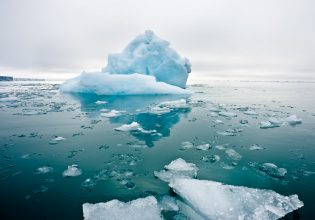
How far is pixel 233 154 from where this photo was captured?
5023 millimetres

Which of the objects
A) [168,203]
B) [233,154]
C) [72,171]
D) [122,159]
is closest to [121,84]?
[122,159]

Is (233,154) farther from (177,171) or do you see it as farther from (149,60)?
(149,60)

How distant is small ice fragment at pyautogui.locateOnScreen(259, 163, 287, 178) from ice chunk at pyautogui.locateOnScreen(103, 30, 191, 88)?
17866 millimetres

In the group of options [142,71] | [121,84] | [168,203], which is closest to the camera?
[168,203]

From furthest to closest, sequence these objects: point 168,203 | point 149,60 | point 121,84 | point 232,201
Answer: point 149,60
point 121,84
point 168,203
point 232,201

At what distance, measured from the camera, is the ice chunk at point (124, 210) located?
2.73 m

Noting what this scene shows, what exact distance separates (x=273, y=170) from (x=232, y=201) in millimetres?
1670

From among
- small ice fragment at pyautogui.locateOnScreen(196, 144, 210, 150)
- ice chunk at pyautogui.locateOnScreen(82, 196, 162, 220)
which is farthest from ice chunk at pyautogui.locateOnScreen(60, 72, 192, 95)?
ice chunk at pyautogui.locateOnScreen(82, 196, 162, 220)

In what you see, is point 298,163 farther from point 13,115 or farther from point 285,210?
point 13,115

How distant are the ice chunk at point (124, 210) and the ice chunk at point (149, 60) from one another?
19279 millimetres

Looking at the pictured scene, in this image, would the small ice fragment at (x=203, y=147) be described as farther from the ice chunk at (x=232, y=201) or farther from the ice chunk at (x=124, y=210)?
the ice chunk at (x=124, y=210)

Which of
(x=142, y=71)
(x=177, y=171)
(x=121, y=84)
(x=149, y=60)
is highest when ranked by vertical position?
(x=149, y=60)

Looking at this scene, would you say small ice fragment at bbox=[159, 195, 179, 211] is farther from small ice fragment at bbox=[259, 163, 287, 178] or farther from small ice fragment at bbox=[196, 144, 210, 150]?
small ice fragment at bbox=[196, 144, 210, 150]

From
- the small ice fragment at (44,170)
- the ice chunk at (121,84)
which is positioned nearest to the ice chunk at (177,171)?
the small ice fragment at (44,170)
